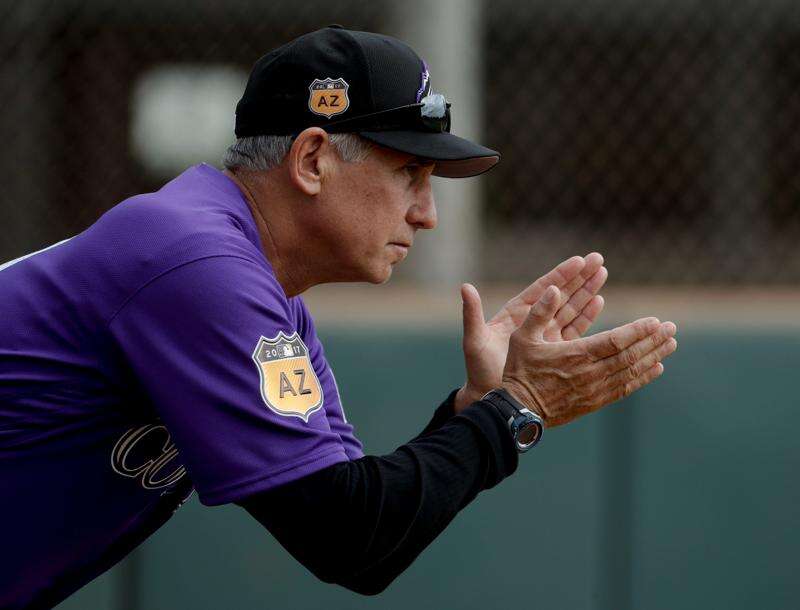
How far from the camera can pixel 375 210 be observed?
7.12ft

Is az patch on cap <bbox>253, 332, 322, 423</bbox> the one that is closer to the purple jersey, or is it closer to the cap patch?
the purple jersey

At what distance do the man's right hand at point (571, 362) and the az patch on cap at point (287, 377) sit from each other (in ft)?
1.23

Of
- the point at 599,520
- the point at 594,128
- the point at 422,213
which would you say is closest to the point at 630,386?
the point at 422,213

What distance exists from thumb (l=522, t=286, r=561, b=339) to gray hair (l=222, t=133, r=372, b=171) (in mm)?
424

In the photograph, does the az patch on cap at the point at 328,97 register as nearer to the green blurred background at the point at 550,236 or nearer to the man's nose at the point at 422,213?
the man's nose at the point at 422,213

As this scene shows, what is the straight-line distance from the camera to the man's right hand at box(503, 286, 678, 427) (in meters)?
2.03

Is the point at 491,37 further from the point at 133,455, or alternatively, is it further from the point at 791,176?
the point at 133,455

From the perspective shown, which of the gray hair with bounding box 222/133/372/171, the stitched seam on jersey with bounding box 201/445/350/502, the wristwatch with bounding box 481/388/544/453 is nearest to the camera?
the stitched seam on jersey with bounding box 201/445/350/502

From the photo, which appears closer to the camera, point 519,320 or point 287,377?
point 287,377

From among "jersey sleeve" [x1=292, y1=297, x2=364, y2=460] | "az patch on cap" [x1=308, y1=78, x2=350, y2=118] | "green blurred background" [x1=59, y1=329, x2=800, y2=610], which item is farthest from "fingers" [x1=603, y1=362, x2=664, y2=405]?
"green blurred background" [x1=59, y1=329, x2=800, y2=610]

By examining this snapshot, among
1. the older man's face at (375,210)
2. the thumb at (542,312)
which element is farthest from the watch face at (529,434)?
the older man's face at (375,210)

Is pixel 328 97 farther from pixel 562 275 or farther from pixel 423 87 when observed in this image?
pixel 562 275

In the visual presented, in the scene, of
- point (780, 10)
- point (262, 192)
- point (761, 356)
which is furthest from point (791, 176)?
point (262, 192)

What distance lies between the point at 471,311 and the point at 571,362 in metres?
0.35
